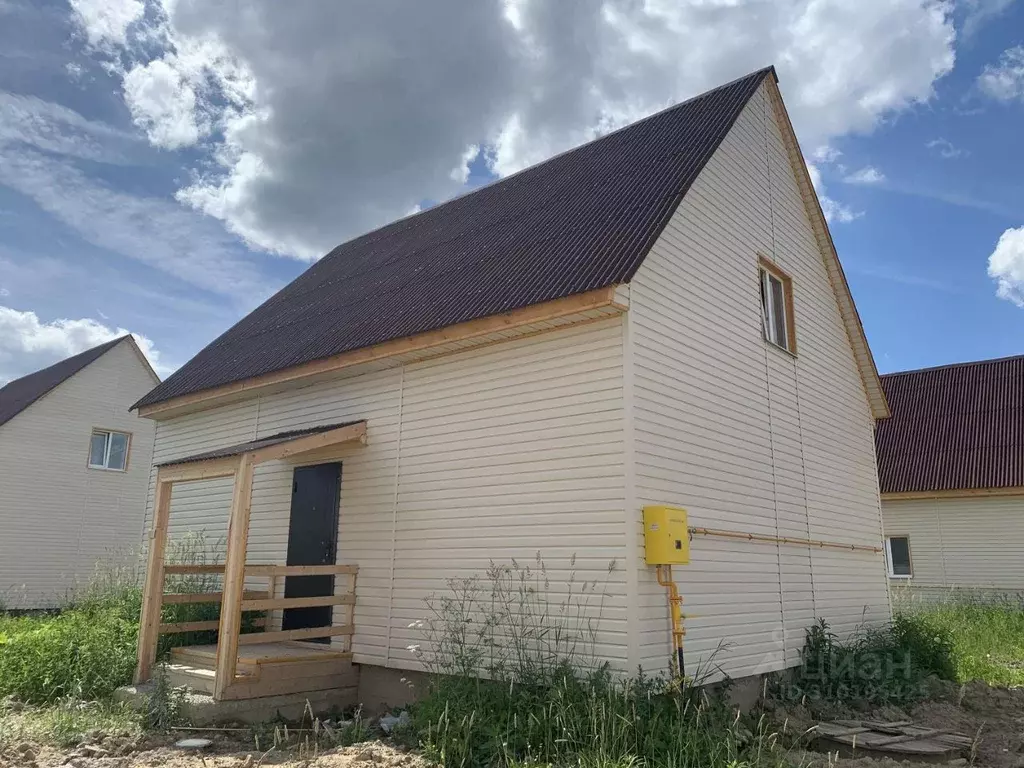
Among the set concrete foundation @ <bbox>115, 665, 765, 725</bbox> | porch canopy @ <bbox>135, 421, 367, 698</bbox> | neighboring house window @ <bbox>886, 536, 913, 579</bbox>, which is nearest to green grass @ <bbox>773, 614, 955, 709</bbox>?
concrete foundation @ <bbox>115, 665, 765, 725</bbox>

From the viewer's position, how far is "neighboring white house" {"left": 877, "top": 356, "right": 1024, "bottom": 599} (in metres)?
18.6

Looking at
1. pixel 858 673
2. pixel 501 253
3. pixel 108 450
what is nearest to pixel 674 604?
pixel 858 673

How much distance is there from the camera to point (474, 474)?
8625 mm

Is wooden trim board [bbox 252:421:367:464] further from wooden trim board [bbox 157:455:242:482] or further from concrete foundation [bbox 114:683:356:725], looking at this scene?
concrete foundation [bbox 114:683:356:725]

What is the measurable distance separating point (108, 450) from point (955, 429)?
23368mm

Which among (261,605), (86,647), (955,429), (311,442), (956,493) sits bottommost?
(86,647)

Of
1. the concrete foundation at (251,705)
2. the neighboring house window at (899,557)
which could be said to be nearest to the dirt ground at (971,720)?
the concrete foundation at (251,705)

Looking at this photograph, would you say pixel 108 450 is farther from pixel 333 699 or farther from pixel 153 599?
pixel 333 699

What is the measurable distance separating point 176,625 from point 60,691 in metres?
1.33

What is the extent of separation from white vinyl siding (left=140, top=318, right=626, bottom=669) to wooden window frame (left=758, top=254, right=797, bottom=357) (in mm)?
3842

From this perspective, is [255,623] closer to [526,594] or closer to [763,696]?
[526,594]

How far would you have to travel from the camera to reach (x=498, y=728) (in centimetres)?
630

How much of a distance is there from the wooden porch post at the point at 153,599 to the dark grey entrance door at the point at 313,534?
1.69 metres

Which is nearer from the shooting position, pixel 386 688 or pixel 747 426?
pixel 386 688
